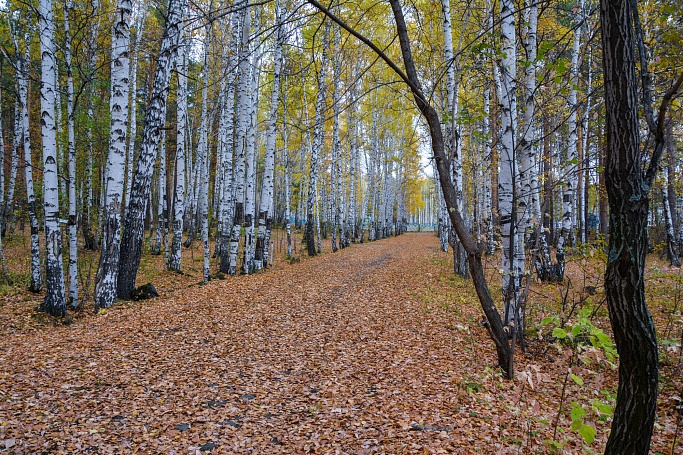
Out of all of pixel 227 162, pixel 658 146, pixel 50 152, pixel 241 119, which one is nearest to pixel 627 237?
pixel 658 146

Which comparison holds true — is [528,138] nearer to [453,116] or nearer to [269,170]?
[453,116]

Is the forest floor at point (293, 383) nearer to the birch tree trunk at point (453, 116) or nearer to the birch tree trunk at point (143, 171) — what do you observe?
the birch tree trunk at point (143, 171)

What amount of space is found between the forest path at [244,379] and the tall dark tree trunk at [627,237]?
5.45ft

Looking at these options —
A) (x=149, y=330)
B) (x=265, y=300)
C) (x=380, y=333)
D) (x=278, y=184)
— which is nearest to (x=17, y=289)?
(x=149, y=330)

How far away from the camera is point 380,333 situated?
6645mm

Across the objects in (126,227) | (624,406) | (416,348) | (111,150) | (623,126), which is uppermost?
(111,150)

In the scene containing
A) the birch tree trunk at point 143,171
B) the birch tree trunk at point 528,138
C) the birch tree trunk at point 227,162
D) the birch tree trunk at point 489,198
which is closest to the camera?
the birch tree trunk at point 528,138

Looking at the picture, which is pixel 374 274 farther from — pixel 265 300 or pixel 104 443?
pixel 104 443

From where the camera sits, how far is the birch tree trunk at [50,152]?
6.93 meters

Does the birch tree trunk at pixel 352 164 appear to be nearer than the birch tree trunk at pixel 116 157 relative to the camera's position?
No

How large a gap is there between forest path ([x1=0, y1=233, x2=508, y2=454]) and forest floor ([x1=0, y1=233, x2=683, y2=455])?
0.8 inches

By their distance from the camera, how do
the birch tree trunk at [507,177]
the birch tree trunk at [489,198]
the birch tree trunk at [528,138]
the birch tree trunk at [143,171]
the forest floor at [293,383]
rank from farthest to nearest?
the birch tree trunk at [143,171], the birch tree trunk at [489,198], the birch tree trunk at [528,138], the birch tree trunk at [507,177], the forest floor at [293,383]

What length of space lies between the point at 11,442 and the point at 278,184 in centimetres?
3661

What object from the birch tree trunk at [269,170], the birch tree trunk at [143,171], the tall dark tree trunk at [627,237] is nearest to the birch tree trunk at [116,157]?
the birch tree trunk at [143,171]
